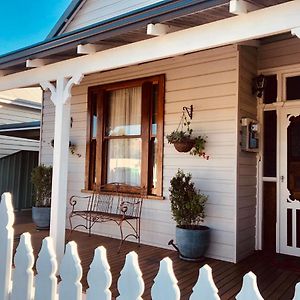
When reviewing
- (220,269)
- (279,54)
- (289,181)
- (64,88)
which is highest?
(279,54)

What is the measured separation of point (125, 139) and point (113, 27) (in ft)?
9.02

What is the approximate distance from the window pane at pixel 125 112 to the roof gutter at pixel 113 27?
198 cm

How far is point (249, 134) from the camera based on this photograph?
4637 millimetres

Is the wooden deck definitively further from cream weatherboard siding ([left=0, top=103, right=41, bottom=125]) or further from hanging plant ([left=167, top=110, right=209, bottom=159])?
cream weatherboard siding ([left=0, top=103, right=41, bottom=125])

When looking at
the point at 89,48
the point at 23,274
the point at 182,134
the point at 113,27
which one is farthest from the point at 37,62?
the point at 23,274

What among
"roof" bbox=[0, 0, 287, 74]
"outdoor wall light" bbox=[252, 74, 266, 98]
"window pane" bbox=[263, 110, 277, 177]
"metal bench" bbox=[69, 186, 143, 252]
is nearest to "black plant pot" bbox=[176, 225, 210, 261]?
"metal bench" bbox=[69, 186, 143, 252]

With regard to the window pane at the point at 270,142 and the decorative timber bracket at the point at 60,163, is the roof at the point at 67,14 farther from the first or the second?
the window pane at the point at 270,142

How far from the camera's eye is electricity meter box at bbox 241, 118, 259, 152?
4.58 meters

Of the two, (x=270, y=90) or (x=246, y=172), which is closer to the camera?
(x=246, y=172)

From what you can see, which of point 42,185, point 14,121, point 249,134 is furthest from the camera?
point 14,121

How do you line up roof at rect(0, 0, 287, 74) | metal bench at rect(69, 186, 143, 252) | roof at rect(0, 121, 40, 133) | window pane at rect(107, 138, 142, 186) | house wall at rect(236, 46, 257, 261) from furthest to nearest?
roof at rect(0, 121, 40, 133) < window pane at rect(107, 138, 142, 186) < metal bench at rect(69, 186, 143, 252) < house wall at rect(236, 46, 257, 261) < roof at rect(0, 0, 287, 74)

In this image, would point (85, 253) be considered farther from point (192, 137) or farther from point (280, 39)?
point (280, 39)

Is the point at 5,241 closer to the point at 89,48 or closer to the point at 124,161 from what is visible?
the point at 89,48

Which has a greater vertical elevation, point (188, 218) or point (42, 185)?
point (42, 185)
